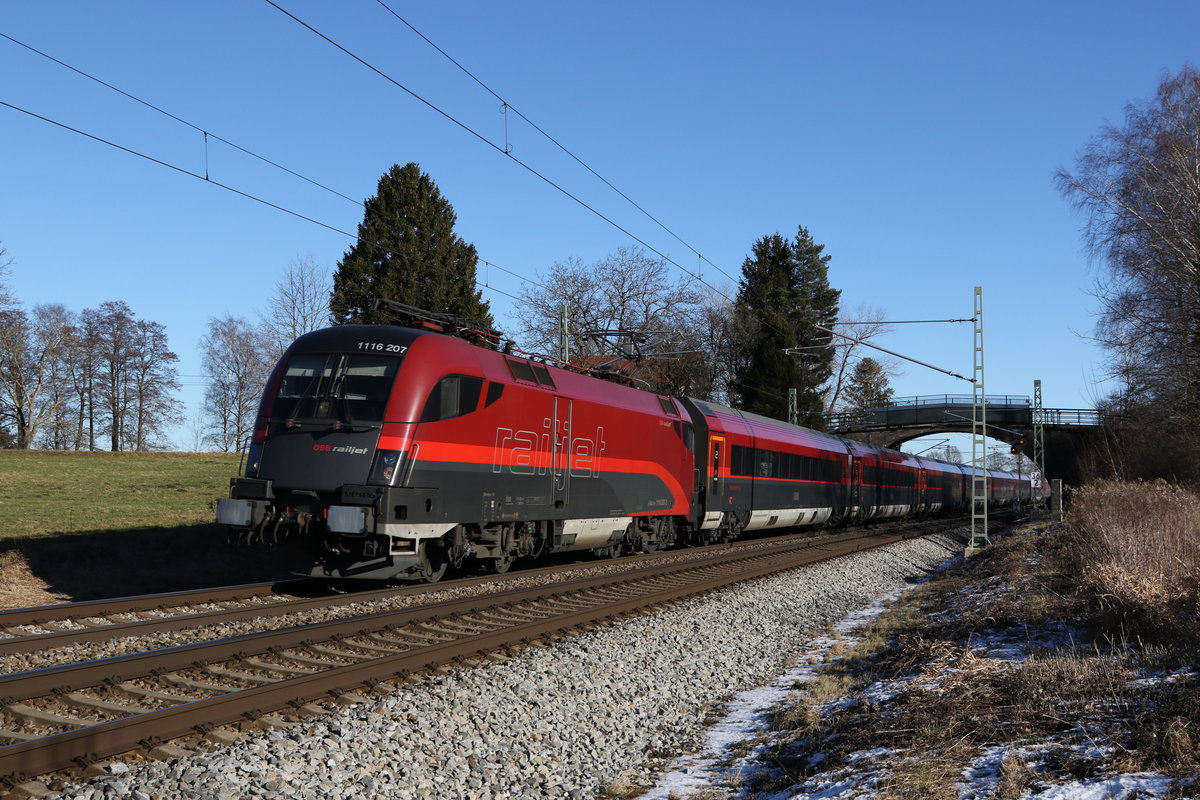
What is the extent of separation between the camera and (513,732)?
6398 mm

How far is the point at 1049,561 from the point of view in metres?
14.8

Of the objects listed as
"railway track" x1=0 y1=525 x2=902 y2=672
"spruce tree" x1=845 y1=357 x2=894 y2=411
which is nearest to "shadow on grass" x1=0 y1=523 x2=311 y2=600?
"railway track" x1=0 y1=525 x2=902 y2=672

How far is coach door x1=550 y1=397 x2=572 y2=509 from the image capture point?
47.0ft

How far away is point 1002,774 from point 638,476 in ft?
41.9

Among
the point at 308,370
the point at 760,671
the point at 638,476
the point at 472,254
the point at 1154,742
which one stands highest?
the point at 472,254

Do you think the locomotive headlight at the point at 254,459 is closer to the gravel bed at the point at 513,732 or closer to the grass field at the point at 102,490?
the gravel bed at the point at 513,732

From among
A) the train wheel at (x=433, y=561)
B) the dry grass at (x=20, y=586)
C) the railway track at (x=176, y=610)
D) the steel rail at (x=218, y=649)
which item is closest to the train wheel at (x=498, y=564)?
the railway track at (x=176, y=610)

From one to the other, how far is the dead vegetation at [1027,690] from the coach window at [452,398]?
5594 mm

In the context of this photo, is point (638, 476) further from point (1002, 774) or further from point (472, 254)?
point (472, 254)

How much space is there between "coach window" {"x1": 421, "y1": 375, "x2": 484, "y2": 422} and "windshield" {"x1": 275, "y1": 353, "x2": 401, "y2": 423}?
56 cm

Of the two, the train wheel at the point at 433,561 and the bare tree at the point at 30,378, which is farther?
the bare tree at the point at 30,378

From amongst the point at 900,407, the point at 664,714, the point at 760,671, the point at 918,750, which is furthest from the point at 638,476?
the point at 900,407

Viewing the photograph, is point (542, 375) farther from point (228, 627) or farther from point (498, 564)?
point (228, 627)

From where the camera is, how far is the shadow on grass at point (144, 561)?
13195 millimetres
